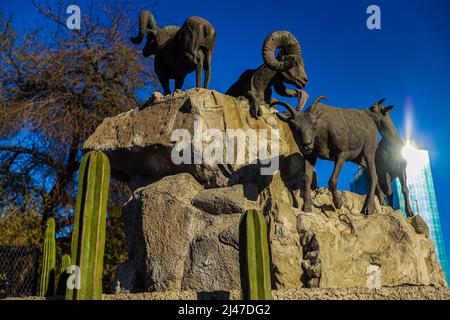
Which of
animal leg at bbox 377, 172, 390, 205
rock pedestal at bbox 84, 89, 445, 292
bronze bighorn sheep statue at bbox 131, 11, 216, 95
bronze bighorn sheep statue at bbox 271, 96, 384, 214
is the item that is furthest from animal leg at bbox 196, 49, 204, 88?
animal leg at bbox 377, 172, 390, 205

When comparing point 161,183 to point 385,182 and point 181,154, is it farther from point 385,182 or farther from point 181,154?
point 385,182

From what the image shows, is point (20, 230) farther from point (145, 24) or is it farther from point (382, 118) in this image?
point (382, 118)

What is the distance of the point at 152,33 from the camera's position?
7.92 meters

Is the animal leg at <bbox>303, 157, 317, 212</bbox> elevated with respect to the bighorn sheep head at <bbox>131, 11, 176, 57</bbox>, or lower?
lower

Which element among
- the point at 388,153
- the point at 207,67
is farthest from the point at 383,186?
the point at 207,67

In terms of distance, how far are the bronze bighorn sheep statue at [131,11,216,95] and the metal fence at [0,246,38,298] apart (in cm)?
454

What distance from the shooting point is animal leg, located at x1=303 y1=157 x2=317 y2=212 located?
618cm

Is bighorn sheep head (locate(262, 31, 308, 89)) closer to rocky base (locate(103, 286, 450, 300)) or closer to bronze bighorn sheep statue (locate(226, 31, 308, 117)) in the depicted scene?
bronze bighorn sheep statue (locate(226, 31, 308, 117))

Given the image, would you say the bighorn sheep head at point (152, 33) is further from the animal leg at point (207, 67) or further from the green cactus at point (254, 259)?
the green cactus at point (254, 259)

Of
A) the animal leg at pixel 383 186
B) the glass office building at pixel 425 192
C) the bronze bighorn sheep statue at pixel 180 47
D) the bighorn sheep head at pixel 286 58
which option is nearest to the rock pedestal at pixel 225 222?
the animal leg at pixel 383 186

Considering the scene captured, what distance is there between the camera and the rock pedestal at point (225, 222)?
5539 mm

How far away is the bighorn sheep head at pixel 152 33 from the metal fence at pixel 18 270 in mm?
4766

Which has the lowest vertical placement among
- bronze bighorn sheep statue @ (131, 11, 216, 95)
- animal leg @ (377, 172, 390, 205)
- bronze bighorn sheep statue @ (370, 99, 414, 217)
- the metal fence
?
the metal fence

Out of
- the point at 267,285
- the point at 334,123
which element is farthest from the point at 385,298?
the point at 334,123
